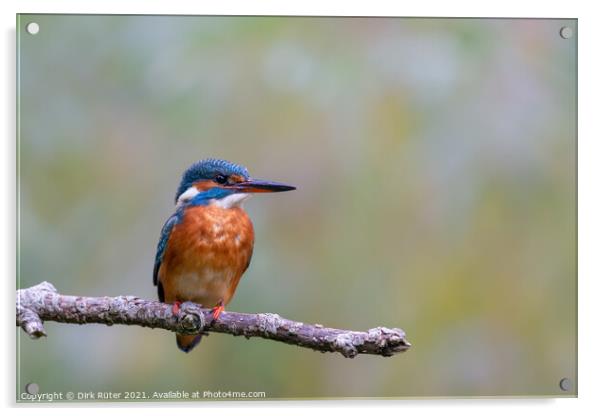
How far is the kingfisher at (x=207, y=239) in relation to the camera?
9.13 feet

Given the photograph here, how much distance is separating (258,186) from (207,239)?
0.31 m

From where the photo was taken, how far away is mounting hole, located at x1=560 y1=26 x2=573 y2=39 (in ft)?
9.66

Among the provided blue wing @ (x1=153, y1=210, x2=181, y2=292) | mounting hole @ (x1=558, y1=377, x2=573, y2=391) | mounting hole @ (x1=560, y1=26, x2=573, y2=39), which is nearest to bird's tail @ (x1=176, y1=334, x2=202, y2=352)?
blue wing @ (x1=153, y1=210, x2=181, y2=292)

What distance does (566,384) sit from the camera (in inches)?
113

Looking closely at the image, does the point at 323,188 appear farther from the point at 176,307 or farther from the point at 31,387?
the point at 31,387

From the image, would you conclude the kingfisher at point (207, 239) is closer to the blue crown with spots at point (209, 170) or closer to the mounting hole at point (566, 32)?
the blue crown with spots at point (209, 170)

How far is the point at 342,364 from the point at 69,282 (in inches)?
47.3

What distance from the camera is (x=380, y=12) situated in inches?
114

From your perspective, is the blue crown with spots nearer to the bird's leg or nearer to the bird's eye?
the bird's eye

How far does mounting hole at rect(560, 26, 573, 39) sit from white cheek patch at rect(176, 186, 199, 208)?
1.77m

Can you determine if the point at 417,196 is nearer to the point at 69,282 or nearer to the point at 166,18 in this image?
the point at 166,18

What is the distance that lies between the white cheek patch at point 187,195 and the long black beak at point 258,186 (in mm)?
153

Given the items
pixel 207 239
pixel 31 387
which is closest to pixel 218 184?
pixel 207 239

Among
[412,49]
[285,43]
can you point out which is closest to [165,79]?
[285,43]
